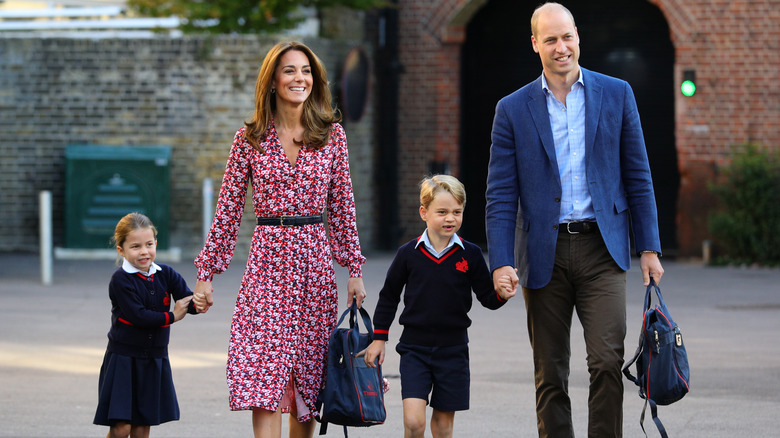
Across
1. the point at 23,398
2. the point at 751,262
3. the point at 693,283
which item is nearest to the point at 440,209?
the point at 23,398

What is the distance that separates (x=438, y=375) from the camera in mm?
5125

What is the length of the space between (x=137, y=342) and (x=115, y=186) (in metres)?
10.5

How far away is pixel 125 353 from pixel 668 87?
42.1 ft

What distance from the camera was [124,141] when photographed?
51.8 ft

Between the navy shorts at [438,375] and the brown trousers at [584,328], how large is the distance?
339mm

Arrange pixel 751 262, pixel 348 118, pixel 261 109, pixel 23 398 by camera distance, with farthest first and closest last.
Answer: pixel 348 118
pixel 751 262
pixel 23 398
pixel 261 109

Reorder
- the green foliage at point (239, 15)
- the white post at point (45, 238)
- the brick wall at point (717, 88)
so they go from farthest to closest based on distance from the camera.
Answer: the green foliage at point (239, 15), the brick wall at point (717, 88), the white post at point (45, 238)

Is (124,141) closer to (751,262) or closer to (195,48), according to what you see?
(195,48)

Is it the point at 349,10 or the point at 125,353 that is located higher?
the point at 349,10

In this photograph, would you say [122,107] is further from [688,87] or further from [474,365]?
[474,365]

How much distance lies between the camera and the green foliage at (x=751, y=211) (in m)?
14.8

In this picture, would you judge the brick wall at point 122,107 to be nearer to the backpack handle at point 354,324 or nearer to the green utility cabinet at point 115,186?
the green utility cabinet at point 115,186

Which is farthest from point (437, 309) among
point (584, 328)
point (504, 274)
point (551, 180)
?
point (551, 180)

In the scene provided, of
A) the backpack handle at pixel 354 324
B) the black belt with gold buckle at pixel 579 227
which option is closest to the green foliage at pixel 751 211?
the black belt with gold buckle at pixel 579 227
